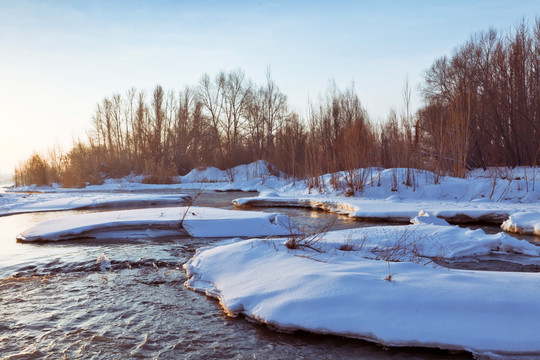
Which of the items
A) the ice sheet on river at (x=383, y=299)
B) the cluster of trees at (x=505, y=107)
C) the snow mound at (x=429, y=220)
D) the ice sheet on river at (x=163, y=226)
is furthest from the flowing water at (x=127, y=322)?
the cluster of trees at (x=505, y=107)

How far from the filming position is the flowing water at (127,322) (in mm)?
2502

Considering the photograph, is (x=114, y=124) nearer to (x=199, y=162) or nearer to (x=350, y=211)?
(x=199, y=162)

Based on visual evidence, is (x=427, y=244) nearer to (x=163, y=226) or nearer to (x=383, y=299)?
(x=383, y=299)

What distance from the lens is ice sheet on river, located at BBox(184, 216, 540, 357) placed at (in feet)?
7.93

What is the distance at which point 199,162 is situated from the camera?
1110 inches

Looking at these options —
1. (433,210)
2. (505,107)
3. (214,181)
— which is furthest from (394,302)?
(214,181)

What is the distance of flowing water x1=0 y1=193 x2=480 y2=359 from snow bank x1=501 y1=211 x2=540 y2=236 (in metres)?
5.16

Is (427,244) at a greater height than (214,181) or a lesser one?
lesser

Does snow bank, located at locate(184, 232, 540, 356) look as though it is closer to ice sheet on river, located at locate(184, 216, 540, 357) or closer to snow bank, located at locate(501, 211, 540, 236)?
ice sheet on river, located at locate(184, 216, 540, 357)

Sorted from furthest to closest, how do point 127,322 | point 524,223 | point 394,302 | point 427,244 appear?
point 524,223, point 427,244, point 127,322, point 394,302

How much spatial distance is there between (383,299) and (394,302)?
8 cm

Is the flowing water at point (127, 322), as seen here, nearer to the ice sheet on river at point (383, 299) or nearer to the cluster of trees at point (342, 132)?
the ice sheet on river at point (383, 299)

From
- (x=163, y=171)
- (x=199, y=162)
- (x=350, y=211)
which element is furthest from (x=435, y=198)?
(x=199, y=162)

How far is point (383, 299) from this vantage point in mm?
2748
